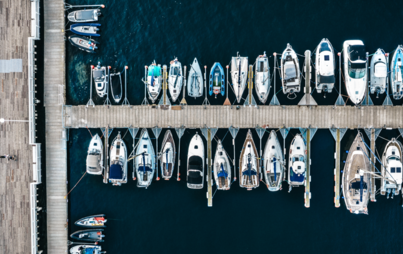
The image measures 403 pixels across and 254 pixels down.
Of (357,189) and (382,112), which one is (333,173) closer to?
(357,189)

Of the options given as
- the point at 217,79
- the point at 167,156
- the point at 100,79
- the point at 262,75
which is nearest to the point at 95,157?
the point at 167,156

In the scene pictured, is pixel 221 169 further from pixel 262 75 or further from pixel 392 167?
pixel 392 167

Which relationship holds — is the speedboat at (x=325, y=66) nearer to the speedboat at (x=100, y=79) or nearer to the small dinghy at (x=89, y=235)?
the speedboat at (x=100, y=79)

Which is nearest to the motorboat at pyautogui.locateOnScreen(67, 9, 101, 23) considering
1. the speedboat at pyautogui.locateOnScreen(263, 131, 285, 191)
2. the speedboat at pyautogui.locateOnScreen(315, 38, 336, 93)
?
the speedboat at pyautogui.locateOnScreen(263, 131, 285, 191)

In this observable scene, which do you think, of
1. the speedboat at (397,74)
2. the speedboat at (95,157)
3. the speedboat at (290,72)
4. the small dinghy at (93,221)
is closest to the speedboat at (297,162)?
the speedboat at (290,72)

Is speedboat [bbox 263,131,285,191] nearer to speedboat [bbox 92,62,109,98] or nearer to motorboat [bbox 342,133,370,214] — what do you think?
motorboat [bbox 342,133,370,214]
